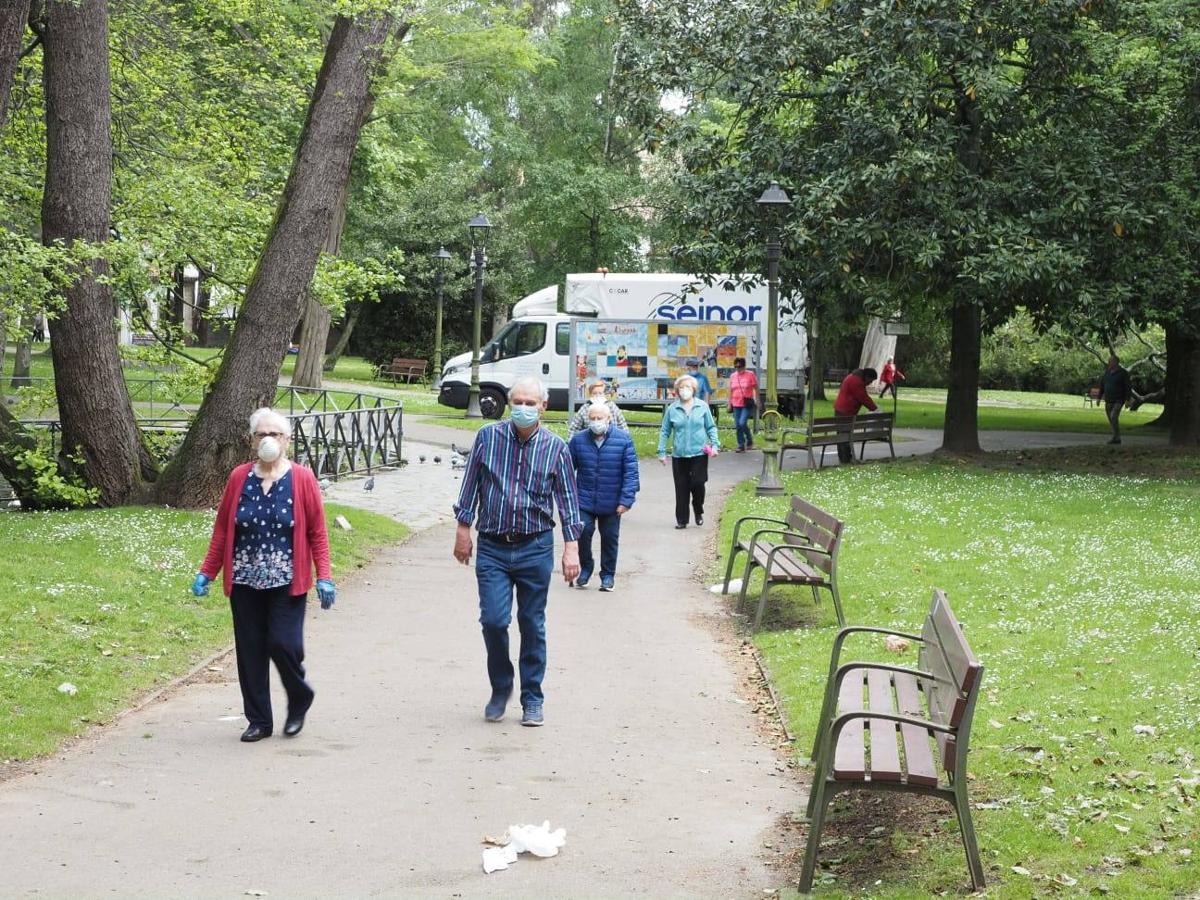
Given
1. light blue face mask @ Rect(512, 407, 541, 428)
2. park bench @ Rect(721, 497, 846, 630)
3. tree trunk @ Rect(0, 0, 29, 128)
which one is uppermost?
tree trunk @ Rect(0, 0, 29, 128)

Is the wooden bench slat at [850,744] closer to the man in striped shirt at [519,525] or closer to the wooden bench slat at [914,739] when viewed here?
the wooden bench slat at [914,739]

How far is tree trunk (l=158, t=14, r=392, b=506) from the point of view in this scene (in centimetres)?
1592

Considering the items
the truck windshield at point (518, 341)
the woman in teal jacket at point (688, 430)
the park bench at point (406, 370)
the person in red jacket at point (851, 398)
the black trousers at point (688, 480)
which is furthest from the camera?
the park bench at point (406, 370)

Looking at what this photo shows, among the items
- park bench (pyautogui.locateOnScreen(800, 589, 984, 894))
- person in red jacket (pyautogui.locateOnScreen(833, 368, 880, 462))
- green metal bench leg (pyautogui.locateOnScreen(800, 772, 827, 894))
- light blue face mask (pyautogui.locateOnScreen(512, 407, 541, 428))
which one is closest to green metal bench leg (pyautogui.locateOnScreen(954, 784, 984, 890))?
park bench (pyautogui.locateOnScreen(800, 589, 984, 894))

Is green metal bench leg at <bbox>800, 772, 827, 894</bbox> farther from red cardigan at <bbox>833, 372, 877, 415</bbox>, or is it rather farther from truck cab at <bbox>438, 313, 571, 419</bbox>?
truck cab at <bbox>438, 313, 571, 419</bbox>

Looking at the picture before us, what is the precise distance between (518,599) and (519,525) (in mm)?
412

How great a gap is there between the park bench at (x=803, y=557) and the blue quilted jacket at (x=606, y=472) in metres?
1.10

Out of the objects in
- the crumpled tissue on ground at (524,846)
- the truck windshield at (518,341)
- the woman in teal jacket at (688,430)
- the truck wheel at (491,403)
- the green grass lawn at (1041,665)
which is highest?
the truck windshield at (518,341)

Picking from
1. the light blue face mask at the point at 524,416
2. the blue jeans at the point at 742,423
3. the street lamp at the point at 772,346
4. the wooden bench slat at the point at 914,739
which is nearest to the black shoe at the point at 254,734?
the light blue face mask at the point at 524,416

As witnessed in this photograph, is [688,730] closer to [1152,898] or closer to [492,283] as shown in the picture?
[1152,898]

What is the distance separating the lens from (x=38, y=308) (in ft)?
50.8

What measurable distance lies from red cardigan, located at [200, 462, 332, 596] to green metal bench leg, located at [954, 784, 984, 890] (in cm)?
350

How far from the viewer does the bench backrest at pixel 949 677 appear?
545 cm

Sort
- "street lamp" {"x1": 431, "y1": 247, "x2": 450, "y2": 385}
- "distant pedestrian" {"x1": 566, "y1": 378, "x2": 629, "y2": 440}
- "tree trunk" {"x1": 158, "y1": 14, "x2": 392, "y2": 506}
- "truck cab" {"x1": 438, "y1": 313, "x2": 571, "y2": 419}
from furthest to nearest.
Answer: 1. "street lamp" {"x1": 431, "y1": 247, "x2": 450, "y2": 385}
2. "truck cab" {"x1": 438, "y1": 313, "x2": 571, "y2": 419}
3. "tree trunk" {"x1": 158, "y1": 14, "x2": 392, "y2": 506}
4. "distant pedestrian" {"x1": 566, "y1": 378, "x2": 629, "y2": 440}
